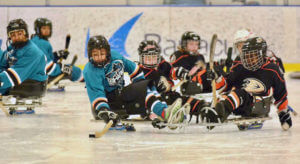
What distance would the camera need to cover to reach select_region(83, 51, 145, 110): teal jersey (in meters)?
4.35

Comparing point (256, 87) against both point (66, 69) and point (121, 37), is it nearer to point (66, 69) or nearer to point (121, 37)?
point (66, 69)

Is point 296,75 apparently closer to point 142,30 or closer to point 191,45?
point 142,30

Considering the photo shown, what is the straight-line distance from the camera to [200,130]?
466cm

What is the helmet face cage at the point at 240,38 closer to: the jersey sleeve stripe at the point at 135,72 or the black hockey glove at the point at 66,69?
the jersey sleeve stripe at the point at 135,72

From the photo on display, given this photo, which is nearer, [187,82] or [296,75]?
[187,82]

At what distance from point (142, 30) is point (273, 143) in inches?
302

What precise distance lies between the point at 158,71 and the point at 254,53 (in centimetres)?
84

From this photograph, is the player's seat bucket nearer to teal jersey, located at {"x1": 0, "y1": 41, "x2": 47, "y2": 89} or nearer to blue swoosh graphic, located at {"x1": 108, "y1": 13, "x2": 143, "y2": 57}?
teal jersey, located at {"x1": 0, "y1": 41, "x2": 47, "y2": 89}

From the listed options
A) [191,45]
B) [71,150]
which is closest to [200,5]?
[191,45]

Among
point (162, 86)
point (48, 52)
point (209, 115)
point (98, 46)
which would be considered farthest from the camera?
point (48, 52)

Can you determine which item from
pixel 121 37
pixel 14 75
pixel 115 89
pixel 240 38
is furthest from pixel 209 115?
pixel 121 37

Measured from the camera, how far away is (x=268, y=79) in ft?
15.0

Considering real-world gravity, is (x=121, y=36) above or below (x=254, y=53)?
below

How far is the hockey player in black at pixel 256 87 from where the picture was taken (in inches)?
179
